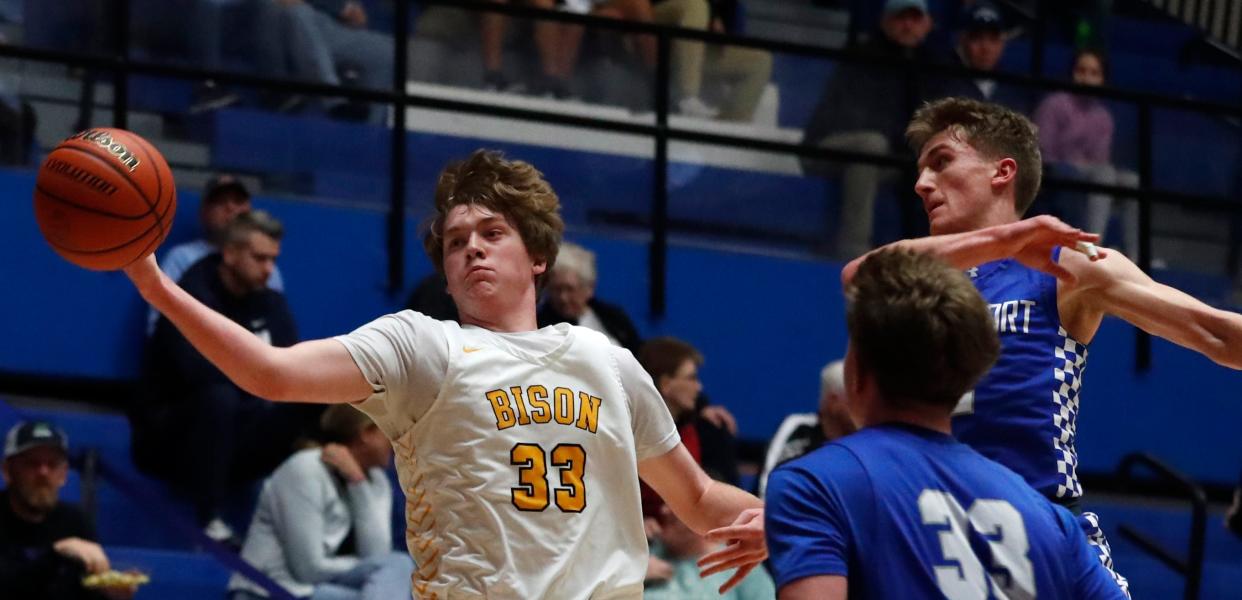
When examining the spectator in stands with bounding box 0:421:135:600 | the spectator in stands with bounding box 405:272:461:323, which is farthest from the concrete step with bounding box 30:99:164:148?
the spectator in stands with bounding box 0:421:135:600

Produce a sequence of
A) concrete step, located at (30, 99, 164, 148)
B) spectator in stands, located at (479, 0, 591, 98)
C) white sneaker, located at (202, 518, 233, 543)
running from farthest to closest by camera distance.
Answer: spectator in stands, located at (479, 0, 591, 98) < concrete step, located at (30, 99, 164, 148) < white sneaker, located at (202, 518, 233, 543)

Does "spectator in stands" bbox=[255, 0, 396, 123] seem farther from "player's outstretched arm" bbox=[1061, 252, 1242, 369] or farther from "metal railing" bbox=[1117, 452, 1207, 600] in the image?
"player's outstretched arm" bbox=[1061, 252, 1242, 369]

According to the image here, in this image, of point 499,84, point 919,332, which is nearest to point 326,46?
point 499,84

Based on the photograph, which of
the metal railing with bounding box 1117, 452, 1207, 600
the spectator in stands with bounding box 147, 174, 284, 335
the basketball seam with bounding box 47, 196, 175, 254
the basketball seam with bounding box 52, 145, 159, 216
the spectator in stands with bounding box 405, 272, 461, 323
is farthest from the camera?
the metal railing with bounding box 1117, 452, 1207, 600

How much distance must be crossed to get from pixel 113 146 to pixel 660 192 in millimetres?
5730

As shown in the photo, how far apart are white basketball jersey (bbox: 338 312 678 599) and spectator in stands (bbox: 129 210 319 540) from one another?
408cm

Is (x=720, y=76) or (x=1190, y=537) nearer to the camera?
(x=1190, y=537)

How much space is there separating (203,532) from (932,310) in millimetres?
5427

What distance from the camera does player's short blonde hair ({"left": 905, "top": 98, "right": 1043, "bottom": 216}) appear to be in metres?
4.61

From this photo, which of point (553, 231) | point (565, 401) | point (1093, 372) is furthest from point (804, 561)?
point (1093, 372)

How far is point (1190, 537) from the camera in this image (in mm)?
9383

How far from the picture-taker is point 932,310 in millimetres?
2932

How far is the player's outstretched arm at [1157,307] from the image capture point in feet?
14.0

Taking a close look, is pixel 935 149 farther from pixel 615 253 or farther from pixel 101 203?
pixel 615 253
